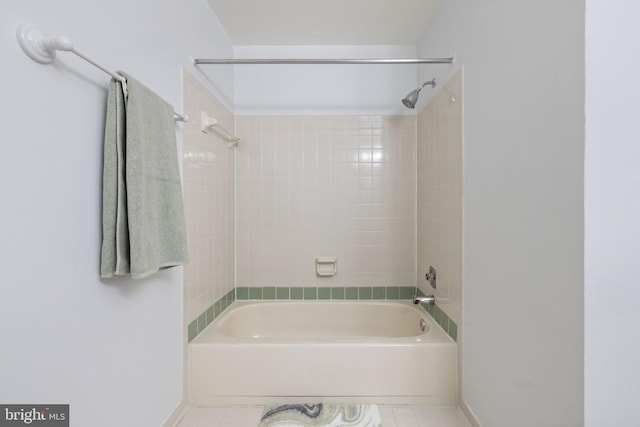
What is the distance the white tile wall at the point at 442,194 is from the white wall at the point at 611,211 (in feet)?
2.58

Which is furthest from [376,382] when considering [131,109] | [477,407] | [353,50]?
[353,50]

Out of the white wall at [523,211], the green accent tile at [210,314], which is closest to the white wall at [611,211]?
the white wall at [523,211]

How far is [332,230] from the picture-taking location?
2.48 meters

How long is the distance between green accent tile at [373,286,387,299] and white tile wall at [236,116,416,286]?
0.07 meters

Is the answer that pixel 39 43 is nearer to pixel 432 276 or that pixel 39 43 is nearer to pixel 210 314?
pixel 210 314

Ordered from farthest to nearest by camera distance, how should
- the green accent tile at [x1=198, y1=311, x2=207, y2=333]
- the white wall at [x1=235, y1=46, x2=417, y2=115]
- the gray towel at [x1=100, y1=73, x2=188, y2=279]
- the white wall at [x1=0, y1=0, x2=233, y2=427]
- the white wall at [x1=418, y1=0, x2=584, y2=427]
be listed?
the white wall at [x1=235, y1=46, x2=417, y2=115] < the green accent tile at [x1=198, y1=311, x2=207, y2=333] < the gray towel at [x1=100, y1=73, x2=188, y2=279] < the white wall at [x1=418, y1=0, x2=584, y2=427] < the white wall at [x1=0, y1=0, x2=233, y2=427]

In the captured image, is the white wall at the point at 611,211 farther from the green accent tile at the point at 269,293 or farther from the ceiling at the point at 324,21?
the green accent tile at the point at 269,293

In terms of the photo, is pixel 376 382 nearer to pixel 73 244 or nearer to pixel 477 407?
pixel 477 407

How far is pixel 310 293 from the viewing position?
248cm

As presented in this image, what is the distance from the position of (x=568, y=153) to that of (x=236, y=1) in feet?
6.38

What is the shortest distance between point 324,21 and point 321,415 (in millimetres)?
2385

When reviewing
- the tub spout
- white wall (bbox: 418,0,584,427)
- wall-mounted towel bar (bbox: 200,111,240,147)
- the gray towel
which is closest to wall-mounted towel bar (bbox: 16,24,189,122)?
the gray towel

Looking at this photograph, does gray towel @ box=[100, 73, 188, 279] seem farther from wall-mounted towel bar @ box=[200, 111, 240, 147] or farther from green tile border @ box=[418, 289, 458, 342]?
green tile border @ box=[418, 289, 458, 342]

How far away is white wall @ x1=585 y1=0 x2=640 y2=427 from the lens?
0.83 m
